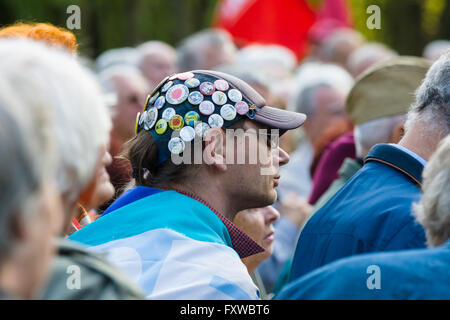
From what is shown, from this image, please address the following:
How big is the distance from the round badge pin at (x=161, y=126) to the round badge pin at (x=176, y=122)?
0.03 m

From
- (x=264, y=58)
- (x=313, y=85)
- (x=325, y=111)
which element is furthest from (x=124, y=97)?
(x=264, y=58)

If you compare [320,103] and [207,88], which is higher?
[207,88]

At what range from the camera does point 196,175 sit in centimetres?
285

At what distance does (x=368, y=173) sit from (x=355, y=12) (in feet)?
66.7

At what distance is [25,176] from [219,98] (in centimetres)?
155

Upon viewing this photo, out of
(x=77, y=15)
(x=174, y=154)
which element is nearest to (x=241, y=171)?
(x=174, y=154)

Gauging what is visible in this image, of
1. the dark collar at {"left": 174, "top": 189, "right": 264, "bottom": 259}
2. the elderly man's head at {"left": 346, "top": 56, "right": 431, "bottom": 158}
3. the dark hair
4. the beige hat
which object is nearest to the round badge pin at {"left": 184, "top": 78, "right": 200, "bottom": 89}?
the dark hair

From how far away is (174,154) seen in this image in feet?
9.27

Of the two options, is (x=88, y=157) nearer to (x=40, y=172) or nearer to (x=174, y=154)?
(x=40, y=172)

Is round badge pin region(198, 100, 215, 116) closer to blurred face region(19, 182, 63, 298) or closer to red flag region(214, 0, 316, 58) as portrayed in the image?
blurred face region(19, 182, 63, 298)

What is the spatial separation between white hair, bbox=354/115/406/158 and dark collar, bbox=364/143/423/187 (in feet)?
5.99

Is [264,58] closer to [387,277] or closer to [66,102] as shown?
[387,277]

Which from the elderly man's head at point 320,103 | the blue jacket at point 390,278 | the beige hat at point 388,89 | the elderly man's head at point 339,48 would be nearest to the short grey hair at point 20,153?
the blue jacket at point 390,278
